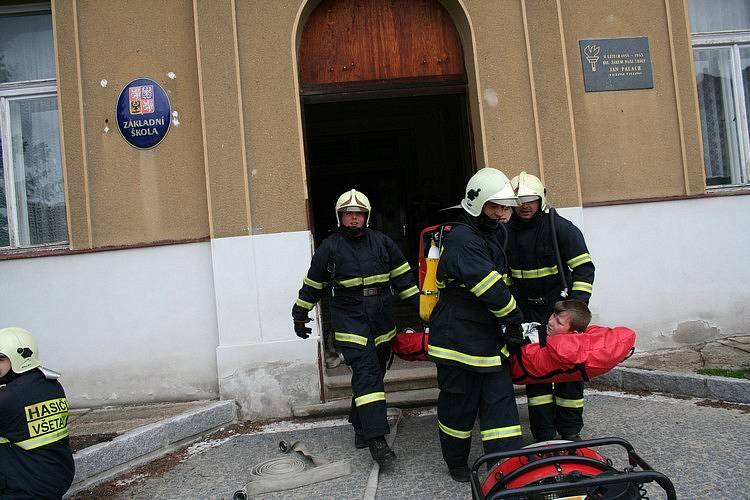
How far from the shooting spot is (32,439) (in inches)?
132

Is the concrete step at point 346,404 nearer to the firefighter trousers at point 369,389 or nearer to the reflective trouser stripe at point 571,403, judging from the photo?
the firefighter trousers at point 369,389

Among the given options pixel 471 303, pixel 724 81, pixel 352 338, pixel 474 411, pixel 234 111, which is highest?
pixel 724 81

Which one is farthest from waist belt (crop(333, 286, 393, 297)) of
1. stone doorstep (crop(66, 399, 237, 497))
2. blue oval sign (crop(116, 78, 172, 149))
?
blue oval sign (crop(116, 78, 172, 149))

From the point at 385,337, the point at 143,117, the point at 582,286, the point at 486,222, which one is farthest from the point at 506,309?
the point at 143,117

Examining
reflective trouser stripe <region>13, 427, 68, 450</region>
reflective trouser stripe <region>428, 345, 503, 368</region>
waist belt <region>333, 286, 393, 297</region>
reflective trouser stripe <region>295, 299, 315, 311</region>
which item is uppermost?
waist belt <region>333, 286, 393, 297</region>

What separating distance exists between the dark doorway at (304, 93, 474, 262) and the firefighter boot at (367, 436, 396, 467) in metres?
6.84

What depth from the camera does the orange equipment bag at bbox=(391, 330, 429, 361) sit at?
4441 mm

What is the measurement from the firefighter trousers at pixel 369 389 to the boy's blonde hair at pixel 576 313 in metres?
1.44

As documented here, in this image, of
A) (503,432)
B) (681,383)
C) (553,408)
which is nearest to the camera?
(503,432)

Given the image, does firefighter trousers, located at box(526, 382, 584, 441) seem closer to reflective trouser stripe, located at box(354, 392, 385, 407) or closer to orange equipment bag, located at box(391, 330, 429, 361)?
orange equipment bag, located at box(391, 330, 429, 361)

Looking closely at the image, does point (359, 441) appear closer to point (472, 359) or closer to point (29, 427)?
point (472, 359)

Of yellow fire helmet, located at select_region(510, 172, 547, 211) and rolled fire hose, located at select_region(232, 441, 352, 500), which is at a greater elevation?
yellow fire helmet, located at select_region(510, 172, 547, 211)

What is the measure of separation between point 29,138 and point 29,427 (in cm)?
418

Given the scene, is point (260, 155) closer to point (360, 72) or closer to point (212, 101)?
point (212, 101)
